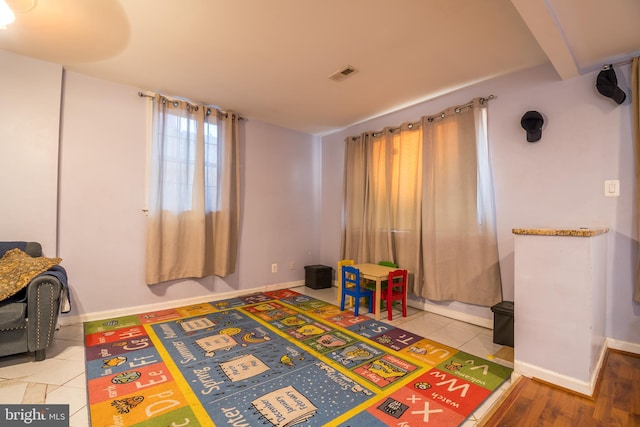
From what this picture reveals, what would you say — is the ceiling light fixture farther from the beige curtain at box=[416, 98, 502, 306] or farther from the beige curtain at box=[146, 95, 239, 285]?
the beige curtain at box=[416, 98, 502, 306]

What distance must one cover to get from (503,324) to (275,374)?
1866 millimetres

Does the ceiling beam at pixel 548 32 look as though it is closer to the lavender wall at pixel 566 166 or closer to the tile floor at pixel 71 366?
the lavender wall at pixel 566 166

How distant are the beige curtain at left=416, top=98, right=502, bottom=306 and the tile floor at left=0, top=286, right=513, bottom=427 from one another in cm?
38

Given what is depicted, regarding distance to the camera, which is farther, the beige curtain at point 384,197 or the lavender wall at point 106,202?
the beige curtain at point 384,197

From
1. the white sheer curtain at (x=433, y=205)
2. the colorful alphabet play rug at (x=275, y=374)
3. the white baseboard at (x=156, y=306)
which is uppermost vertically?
the white sheer curtain at (x=433, y=205)

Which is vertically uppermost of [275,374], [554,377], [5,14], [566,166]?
[5,14]

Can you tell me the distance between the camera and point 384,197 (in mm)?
3713

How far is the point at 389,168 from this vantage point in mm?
3652

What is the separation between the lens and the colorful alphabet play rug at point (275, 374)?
150 cm

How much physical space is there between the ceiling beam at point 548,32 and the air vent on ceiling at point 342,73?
1330 millimetres

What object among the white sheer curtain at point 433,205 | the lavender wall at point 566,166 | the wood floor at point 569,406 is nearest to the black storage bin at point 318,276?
the white sheer curtain at point 433,205

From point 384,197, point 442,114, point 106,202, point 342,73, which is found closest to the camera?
point 342,73

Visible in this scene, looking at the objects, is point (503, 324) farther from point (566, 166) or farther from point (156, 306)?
point (156, 306)

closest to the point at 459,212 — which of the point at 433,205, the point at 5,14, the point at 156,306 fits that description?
the point at 433,205
